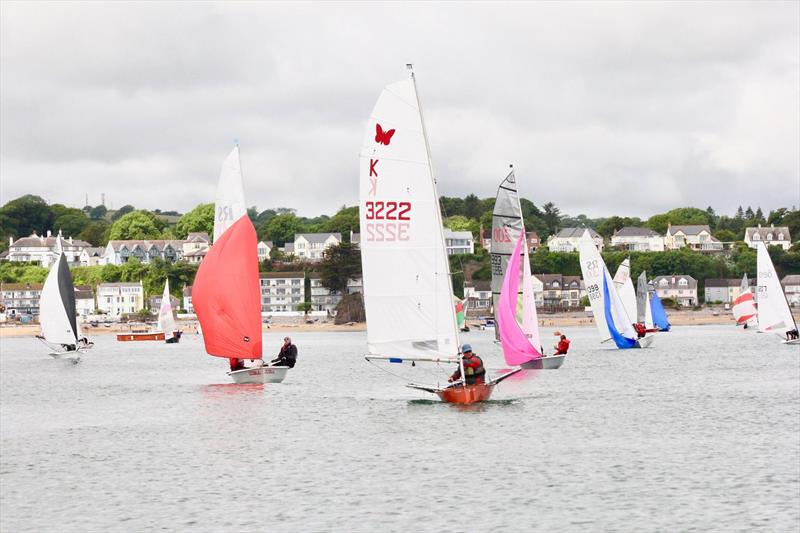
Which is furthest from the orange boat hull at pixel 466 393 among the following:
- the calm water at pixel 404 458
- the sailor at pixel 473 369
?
the calm water at pixel 404 458

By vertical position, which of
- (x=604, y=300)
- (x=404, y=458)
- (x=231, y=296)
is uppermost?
(x=231, y=296)

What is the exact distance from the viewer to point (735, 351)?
88.1 m

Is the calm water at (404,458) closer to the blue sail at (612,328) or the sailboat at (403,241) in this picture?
the sailboat at (403,241)

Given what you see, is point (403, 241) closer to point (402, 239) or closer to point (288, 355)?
point (402, 239)

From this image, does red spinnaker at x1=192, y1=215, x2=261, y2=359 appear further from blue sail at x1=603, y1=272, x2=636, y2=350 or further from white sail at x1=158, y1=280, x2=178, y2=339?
white sail at x1=158, y1=280, x2=178, y2=339

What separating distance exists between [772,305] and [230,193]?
2068 inches

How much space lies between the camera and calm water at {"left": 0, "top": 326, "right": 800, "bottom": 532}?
25.5 meters

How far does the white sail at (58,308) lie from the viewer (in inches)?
3118

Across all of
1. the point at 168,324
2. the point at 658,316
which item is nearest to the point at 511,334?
the point at 168,324

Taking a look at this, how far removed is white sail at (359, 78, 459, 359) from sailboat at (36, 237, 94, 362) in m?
42.6

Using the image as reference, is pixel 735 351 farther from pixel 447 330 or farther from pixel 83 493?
pixel 83 493

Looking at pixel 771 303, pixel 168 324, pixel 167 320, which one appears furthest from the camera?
pixel 167 320

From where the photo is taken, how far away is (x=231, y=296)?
163 feet

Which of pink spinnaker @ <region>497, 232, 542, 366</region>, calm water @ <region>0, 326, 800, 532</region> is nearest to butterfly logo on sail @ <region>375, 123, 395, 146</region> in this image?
calm water @ <region>0, 326, 800, 532</region>
